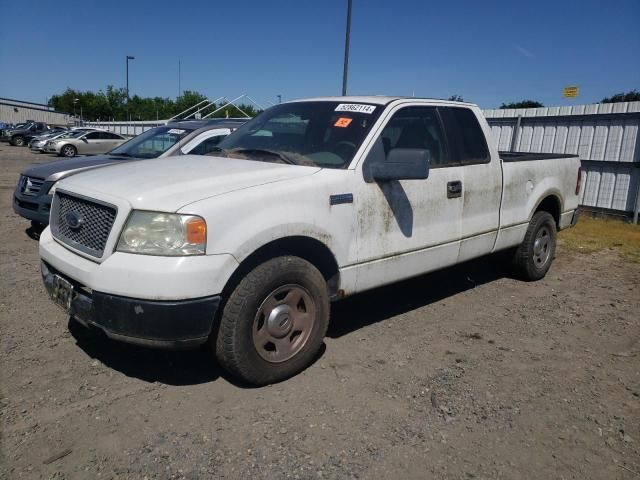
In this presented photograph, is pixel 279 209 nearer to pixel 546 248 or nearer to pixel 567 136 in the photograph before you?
pixel 546 248

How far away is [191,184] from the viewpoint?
10.3 ft

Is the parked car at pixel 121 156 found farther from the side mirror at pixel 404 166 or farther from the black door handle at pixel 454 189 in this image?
the side mirror at pixel 404 166

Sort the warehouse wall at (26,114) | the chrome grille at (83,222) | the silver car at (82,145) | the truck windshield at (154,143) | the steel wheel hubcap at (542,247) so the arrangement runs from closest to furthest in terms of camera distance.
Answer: the chrome grille at (83,222), the steel wheel hubcap at (542,247), the truck windshield at (154,143), the silver car at (82,145), the warehouse wall at (26,114)

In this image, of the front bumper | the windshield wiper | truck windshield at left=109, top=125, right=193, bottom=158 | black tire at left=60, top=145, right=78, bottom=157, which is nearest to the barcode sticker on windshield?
the windshield wiper

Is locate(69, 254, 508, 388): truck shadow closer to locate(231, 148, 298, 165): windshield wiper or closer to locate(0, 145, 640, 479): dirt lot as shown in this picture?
locate(0, 145, 640, 479): dirt lot

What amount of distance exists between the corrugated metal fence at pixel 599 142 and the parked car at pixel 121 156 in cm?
733

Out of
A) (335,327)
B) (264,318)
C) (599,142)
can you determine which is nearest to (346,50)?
(599,142)

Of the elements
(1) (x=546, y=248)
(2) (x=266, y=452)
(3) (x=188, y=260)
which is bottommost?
(2) (x=266, y=452)

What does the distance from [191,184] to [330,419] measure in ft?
5.36

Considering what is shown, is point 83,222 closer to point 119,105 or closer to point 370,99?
point 370,99

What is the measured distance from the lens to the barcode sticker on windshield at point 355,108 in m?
4.04

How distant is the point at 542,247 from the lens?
235 inches

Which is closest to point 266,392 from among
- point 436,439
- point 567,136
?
point 436,439

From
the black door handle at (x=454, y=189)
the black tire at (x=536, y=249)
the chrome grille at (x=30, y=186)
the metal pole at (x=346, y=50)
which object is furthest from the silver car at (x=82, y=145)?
the black door handle at (x=454, y=189)
